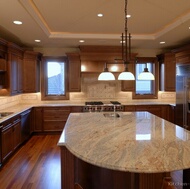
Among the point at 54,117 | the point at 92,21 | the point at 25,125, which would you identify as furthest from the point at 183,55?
the point at 25,125

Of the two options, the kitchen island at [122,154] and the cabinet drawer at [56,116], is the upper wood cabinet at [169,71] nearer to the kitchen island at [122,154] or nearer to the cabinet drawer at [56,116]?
the cabinet drawer at [56,116]

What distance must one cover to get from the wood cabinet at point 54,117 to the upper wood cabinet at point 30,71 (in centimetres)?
71

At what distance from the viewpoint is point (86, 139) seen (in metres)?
1.97

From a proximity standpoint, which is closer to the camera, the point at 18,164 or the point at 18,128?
the point at 18,164

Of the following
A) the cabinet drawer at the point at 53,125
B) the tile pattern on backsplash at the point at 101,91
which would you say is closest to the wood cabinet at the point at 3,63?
the cabinet drawer at the point at 53,125

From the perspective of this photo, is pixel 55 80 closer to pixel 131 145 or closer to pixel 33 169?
pixel 33 169

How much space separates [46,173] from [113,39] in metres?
3.32

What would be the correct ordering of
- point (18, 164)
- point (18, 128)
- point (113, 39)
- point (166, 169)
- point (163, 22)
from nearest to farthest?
point (166, 169) < point (18, 164) < point (163, 22) < point (18, 128) < point (113, 39)

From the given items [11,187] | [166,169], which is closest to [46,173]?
[11,187]

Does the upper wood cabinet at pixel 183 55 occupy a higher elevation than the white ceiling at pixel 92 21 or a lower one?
lower

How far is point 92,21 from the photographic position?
12.0 feet

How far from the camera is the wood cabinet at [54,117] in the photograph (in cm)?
527

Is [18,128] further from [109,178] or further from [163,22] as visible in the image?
[163,22]

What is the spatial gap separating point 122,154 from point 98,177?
52 cm
